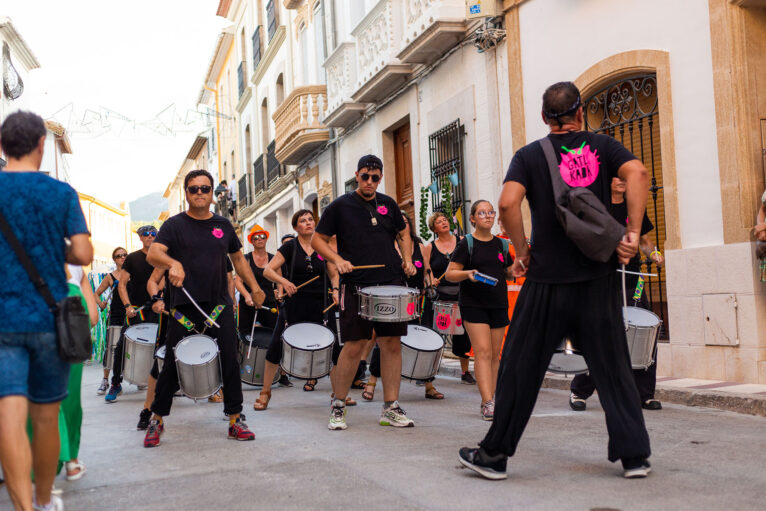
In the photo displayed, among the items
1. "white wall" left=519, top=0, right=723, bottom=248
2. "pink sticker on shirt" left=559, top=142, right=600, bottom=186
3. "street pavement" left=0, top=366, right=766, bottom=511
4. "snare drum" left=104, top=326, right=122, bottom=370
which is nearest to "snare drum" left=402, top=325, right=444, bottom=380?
"street pavement" left=0, top=366, right=766, bottom=511

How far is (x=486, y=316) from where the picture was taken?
761cm

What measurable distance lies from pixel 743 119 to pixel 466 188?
20.2 feet

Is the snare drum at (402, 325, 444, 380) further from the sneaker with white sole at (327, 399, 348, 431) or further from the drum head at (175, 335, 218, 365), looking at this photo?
the drum head at (175, 335, 218, 365)

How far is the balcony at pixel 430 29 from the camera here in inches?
561

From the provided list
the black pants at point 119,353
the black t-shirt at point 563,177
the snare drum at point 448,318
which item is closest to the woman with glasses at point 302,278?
the snare drum at point 448,318

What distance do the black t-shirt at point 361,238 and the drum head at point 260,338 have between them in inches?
121

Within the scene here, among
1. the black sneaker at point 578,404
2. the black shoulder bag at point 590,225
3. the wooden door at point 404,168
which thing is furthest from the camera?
the wooden door at point 404,168

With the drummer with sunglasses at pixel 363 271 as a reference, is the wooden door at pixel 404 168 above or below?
above

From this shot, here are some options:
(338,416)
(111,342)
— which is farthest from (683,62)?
(111,342)

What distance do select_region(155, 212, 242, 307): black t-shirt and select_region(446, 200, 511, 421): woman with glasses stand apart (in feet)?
6.16

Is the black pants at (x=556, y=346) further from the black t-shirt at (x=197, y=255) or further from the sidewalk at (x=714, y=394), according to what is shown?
the sidewalk at (x=714, y=394)

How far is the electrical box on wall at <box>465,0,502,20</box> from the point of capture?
1350cm

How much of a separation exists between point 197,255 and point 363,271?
1.23 metres

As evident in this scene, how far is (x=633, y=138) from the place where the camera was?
10.9 meters
